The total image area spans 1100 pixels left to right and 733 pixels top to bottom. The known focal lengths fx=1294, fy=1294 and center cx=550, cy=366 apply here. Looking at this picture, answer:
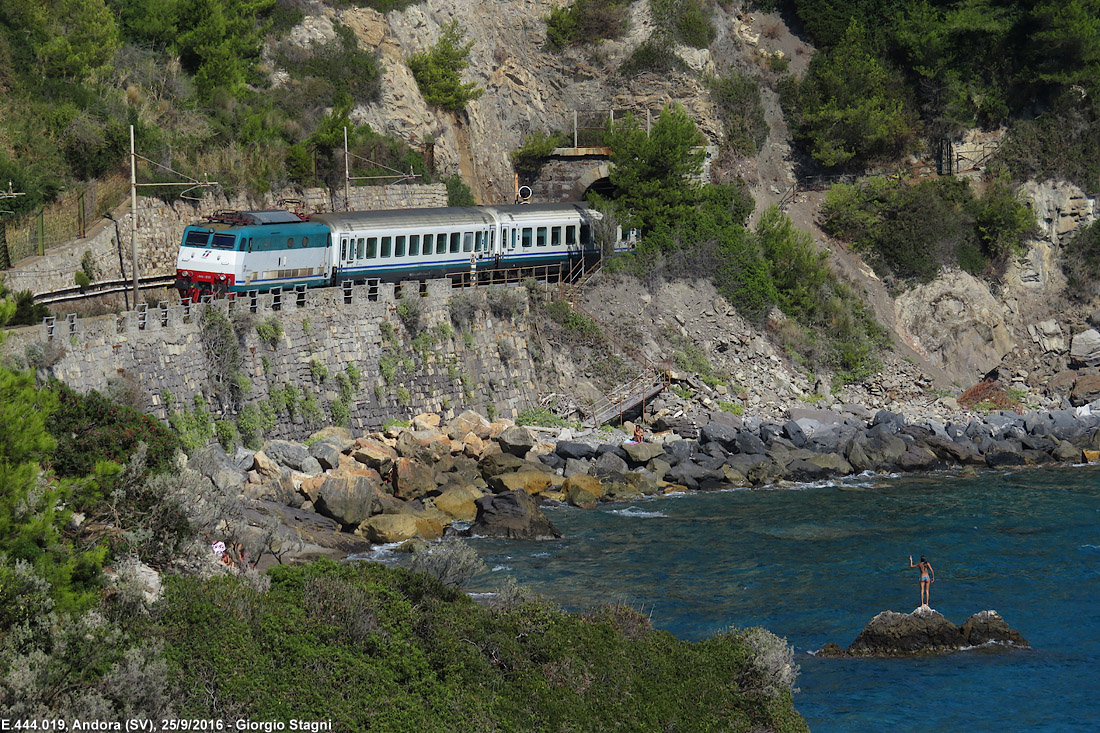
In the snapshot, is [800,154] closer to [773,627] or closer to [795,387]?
[795,387]

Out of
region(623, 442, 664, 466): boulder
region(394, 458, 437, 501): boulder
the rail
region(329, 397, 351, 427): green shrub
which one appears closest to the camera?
region(394, 458, 437, 501): boulder

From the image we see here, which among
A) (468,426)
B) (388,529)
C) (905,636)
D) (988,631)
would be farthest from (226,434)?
(988,631)

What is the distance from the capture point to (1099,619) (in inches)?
1023

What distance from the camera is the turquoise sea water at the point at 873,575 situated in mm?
21734

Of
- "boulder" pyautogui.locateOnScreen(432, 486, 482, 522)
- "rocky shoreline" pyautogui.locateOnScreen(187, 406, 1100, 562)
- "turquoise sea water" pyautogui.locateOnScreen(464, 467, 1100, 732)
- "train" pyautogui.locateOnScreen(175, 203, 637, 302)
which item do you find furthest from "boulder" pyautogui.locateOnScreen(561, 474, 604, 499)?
"train" pyautogui.locateOnScreen(175, 203, 637, 302)

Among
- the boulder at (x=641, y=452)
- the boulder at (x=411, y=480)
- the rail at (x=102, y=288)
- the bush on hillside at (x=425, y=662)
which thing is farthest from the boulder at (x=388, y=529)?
the rail at (x=102, y=288)

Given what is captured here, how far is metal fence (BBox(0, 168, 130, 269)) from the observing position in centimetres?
3669

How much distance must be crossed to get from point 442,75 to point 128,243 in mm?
18815

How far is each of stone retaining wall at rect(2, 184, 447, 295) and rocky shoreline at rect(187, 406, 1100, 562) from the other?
8.18 m

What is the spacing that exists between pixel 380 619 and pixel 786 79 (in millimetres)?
46019

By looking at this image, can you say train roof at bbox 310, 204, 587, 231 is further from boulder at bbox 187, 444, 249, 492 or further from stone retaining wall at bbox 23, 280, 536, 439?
boulder at bbox 187, 444, 249, 492

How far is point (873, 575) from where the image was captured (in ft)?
94.9

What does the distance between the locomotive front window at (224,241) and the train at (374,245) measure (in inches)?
1.1

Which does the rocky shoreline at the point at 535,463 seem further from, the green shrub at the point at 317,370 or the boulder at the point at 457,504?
the green shrub at the point at 317,370
